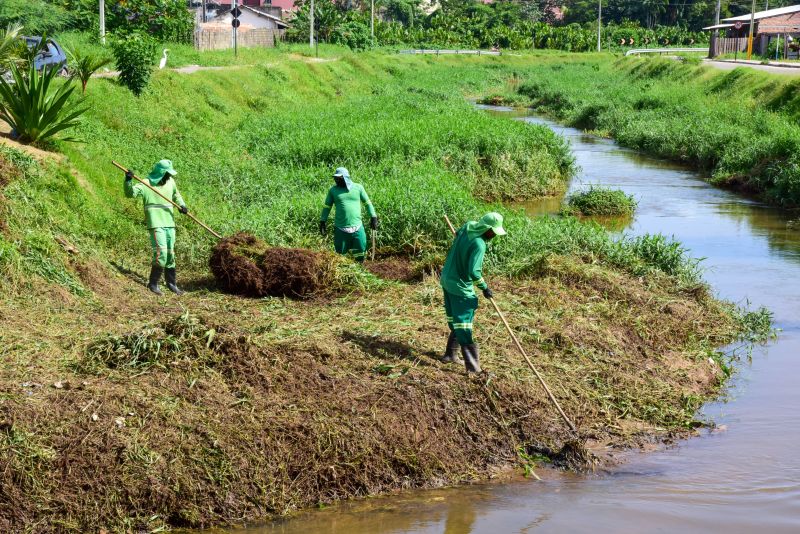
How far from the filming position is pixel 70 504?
667 centimetres

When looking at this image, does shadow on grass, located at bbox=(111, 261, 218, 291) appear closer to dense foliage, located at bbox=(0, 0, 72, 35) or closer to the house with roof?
dense foliage, located at bbox=(0, 0, 72, 35)

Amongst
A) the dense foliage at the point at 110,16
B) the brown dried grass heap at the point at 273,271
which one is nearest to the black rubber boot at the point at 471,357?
the brown dried grass heap at the point at 273,271

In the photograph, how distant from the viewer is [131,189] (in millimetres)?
11312

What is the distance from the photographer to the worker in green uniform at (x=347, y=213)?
12125 mm

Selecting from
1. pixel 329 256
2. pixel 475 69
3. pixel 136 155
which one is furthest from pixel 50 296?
pixel 475 69

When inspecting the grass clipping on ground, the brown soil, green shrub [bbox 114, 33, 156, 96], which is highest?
green shrub [bbox 114, 33, 156, 96]

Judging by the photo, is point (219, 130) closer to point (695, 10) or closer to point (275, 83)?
point (275, 83)

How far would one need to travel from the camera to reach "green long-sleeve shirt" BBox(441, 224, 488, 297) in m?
8.55

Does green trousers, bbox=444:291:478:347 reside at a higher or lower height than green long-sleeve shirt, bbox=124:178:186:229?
lower

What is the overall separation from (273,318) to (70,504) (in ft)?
12.5

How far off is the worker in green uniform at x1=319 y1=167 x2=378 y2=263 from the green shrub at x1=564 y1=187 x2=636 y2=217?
7800 millimetres

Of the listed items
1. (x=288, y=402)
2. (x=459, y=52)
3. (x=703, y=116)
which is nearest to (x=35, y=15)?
(x=703, y=116)

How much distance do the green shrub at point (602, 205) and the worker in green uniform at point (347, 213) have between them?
25.6ft

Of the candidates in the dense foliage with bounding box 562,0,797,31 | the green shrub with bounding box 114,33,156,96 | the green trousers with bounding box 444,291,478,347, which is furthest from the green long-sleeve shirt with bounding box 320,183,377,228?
the dense foliage with bounding box 562,0,797,31
